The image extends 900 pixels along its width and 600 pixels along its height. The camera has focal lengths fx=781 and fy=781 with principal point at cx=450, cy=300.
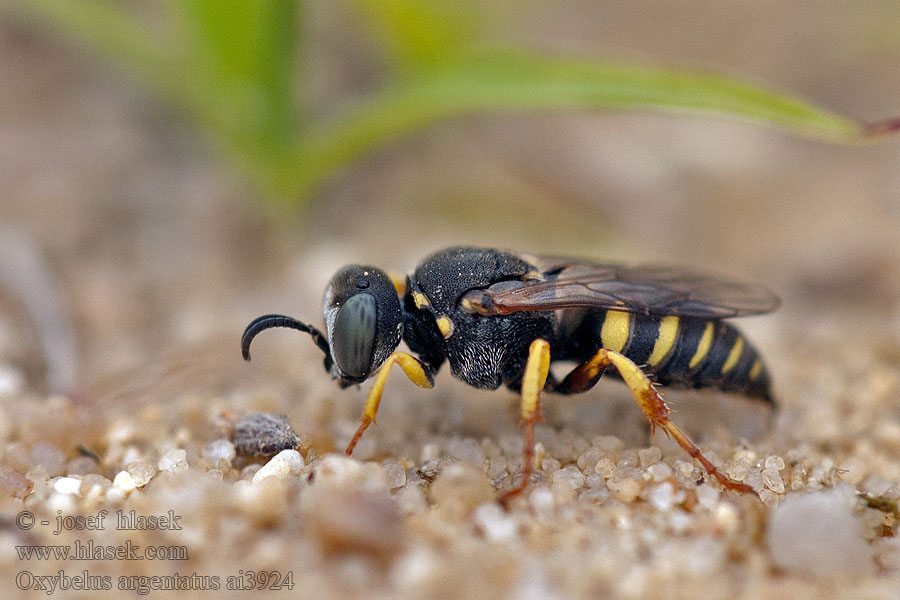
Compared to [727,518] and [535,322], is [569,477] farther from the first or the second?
[535,322]

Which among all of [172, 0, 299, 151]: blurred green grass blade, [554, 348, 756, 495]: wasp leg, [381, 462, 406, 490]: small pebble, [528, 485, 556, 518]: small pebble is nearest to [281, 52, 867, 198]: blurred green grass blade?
[172, 0, 299, 151]: blurred green grass blade

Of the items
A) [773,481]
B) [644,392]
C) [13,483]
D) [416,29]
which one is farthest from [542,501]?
[416,29]

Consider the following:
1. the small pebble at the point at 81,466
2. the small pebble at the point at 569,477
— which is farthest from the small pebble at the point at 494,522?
the small pebble at the point at 81,466

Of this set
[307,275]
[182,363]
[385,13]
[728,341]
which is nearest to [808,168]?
[728,341]

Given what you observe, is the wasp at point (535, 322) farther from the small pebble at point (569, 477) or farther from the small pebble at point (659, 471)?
the small pebble at point (569, 477)

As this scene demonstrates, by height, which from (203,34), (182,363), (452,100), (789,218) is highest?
(203,34)

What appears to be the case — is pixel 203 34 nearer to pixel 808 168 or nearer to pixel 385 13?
pixel 385 13
